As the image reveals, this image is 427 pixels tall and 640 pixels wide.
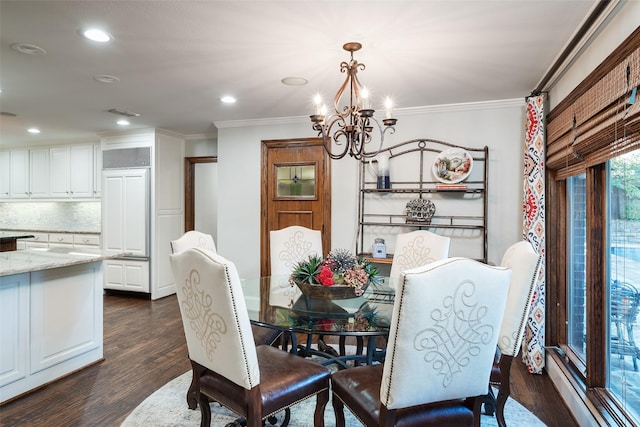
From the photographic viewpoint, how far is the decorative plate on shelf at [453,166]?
Result: 12.5ft

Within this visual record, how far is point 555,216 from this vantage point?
10.4 feet

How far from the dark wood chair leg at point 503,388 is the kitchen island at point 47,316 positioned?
294 cm

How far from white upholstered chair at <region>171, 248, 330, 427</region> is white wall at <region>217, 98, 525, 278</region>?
2.60m

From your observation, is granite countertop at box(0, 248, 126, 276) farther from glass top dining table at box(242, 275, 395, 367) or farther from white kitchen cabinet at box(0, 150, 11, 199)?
white kitchen cabinet at box(0, 150, 11, 199)

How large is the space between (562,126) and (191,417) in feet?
10.5

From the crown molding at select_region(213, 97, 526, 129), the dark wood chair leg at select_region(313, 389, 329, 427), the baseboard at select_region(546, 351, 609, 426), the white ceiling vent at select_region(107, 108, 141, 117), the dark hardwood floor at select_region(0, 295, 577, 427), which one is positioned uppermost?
the white ceiling vent at select_region(107, 108, 141, 117)

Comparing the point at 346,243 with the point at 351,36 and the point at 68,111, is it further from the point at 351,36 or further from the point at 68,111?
the point at 68,111

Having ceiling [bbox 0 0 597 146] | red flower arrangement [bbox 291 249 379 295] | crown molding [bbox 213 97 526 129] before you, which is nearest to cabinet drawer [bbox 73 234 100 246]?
ceiling [bbox 0 0 597 146]

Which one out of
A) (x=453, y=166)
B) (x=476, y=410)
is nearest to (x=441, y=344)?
(x=476, y=410)

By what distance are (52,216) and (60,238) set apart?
3.39 ft

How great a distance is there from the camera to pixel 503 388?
193 centimetres

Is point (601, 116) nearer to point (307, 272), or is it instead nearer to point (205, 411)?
point (307, 272)

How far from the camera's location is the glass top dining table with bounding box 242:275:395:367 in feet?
6.41

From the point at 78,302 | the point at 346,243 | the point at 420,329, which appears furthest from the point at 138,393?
the point at 346,243
